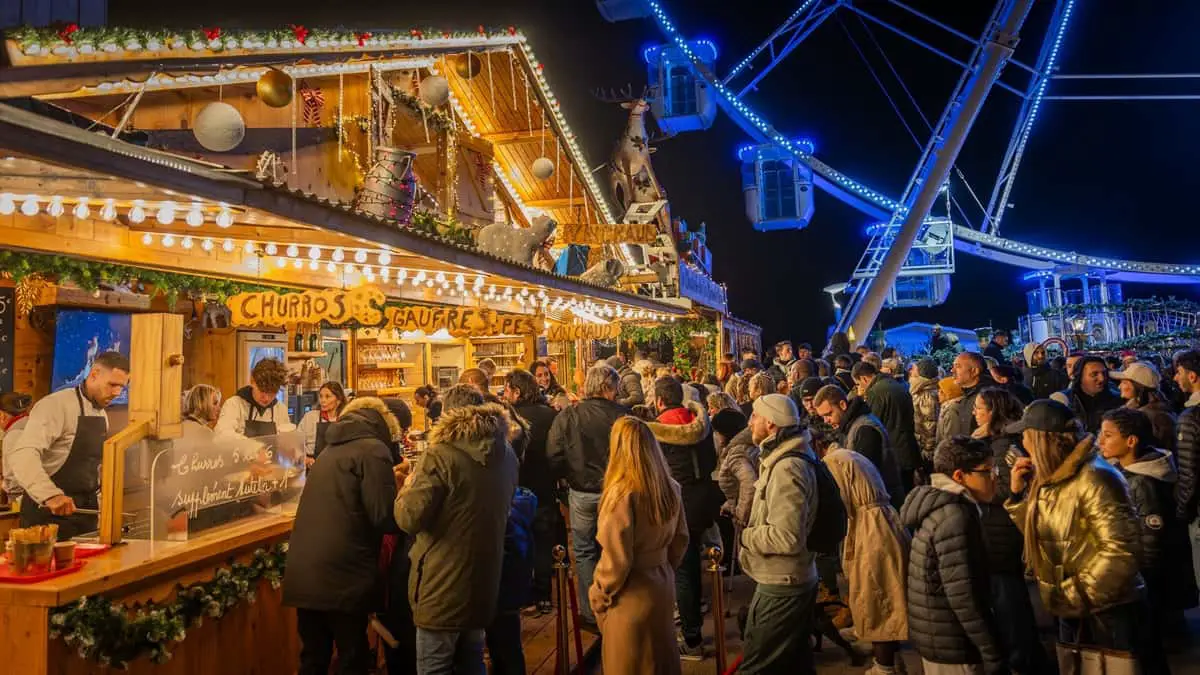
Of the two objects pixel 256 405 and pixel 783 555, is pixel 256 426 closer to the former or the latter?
pixel 256 405

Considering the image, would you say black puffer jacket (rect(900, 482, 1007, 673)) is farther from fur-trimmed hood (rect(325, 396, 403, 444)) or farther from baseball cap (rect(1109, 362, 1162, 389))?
baseball cap (rect(1109, 362, 1162, 389))

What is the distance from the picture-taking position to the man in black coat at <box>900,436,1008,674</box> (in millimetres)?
3574

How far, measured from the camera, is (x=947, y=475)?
3.81m

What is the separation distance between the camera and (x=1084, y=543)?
141 inches

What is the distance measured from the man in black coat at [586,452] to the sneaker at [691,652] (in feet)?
2.29

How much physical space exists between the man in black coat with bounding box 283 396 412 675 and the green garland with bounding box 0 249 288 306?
336cm

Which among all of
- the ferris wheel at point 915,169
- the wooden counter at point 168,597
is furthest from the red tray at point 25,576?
the ferris wheel at point 915,169

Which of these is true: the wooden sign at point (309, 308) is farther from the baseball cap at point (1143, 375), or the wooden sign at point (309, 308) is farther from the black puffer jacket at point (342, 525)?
the baseball cap at point (1143, 375)

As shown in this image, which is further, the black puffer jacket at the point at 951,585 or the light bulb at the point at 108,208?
the light bulb at the point at 108,208

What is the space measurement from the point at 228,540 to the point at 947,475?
3947mm

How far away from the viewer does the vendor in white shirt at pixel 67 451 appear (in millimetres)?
4387

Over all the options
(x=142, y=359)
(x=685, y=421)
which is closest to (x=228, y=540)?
(x=142, y=359)

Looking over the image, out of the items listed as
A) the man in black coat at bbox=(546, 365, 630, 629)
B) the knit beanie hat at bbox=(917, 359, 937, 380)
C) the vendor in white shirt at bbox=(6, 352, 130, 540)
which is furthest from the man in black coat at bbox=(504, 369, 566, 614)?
the knit beanie hat at bbox=(917, 359, 937, 380)

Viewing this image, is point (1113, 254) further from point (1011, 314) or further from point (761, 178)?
point (761, 178)
